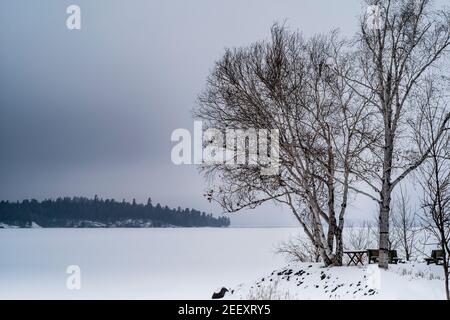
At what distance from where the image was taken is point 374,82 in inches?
518

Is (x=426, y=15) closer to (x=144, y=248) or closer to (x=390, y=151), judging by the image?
(x=390, y=151)

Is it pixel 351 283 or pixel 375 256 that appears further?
pixel 375 256

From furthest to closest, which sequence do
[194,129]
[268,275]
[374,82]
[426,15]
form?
[268,275], [194,129], [374,82], [426,15]

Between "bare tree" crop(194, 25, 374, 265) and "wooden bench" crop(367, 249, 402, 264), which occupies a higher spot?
"bare tree" crop(194, 25, 374, 265)

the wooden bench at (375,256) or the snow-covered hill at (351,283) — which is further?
the wooden bench at (375,256)

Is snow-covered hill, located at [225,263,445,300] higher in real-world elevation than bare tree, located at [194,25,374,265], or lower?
lower

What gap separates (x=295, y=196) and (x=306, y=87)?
11.9ft

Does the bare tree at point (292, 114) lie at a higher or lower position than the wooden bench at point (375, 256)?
higher

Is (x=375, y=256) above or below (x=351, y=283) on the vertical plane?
above

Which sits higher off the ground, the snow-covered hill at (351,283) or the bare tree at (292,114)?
the bare tree at (292,114)

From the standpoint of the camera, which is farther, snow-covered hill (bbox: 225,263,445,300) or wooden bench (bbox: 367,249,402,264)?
wooden bench (bbox: 367,249,402,264)

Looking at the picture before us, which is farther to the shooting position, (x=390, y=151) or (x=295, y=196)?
Result: (x=295, y=196)

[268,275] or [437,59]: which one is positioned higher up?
[437,59]
